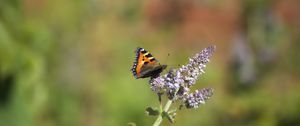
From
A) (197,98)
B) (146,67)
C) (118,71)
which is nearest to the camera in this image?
(197,98)

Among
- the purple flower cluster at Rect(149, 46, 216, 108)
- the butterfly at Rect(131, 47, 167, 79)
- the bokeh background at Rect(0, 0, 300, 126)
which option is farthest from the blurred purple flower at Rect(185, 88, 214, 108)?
the bokeh background at Rect(0, 0, 300, 126)

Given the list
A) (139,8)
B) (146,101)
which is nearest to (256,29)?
(146,101)

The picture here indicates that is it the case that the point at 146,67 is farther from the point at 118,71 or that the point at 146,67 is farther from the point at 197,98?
the point at 118,71

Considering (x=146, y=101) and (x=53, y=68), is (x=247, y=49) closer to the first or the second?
(x=146, y=101)

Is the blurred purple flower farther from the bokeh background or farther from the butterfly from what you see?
the bokeh background

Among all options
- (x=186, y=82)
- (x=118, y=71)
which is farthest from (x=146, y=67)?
(x=118, y=71)
